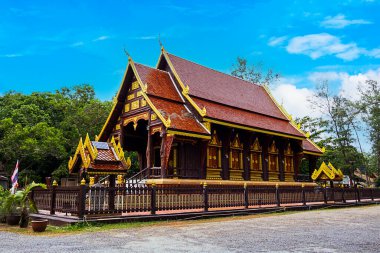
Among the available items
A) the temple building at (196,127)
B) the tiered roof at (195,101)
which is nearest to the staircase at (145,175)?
the temple building at (196,127)

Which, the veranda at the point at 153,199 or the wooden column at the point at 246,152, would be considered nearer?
the veranda at the point at 153,199

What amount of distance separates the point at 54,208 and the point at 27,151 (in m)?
17.0

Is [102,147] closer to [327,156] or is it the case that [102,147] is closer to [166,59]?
[166,59]

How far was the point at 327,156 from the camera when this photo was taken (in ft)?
113

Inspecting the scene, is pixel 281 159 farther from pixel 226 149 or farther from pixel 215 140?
pixel 215 140

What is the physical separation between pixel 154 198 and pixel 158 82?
760 cm

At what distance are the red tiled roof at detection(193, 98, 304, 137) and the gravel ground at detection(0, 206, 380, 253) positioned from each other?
8.39m

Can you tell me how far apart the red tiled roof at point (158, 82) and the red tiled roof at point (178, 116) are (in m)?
0.33

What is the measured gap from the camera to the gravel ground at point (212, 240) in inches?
250

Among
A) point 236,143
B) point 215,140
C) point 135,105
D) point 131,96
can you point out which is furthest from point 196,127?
point 236,143

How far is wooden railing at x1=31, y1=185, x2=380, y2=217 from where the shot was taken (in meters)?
10.3

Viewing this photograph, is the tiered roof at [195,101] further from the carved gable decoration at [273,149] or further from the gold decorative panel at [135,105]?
the carved gable decoration at [273,149]

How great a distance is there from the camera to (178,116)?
53.3 ft

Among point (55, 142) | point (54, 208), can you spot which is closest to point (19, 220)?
point (54, 208)
